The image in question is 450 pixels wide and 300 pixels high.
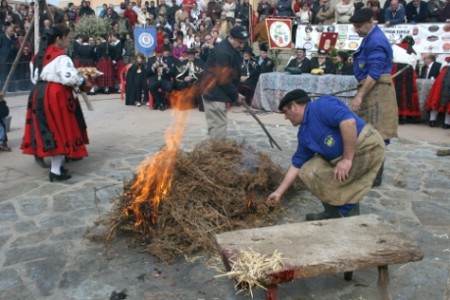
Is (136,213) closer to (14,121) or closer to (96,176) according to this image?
(96,176)

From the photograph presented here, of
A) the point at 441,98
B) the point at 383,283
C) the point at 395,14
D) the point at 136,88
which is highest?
the point at 395,14

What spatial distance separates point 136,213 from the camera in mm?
4250

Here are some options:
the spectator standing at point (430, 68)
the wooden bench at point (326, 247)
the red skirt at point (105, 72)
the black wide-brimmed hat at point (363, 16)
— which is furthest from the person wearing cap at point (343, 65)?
the wooden bench at point (326, 247)

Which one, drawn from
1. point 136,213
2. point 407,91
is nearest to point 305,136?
point 136,213

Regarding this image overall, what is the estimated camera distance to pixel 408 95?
34.2ft

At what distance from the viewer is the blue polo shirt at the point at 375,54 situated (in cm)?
533

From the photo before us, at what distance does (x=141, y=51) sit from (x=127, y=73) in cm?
294

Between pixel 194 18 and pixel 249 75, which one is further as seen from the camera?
pixel 194 18

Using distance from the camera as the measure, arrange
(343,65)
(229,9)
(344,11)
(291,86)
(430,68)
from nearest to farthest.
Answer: (430,68) → (291,86) → (343,65) → (344,11) → (229,9)

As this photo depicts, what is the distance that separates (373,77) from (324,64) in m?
7.39

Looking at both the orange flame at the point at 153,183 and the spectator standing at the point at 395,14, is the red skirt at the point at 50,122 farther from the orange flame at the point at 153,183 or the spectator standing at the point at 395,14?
the spectator standing at the point at 395,14

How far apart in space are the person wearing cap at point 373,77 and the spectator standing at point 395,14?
873 cm

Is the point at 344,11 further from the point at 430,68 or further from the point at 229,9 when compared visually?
the point at 229,9

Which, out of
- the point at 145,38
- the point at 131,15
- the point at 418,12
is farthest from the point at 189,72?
the point at 131,15
